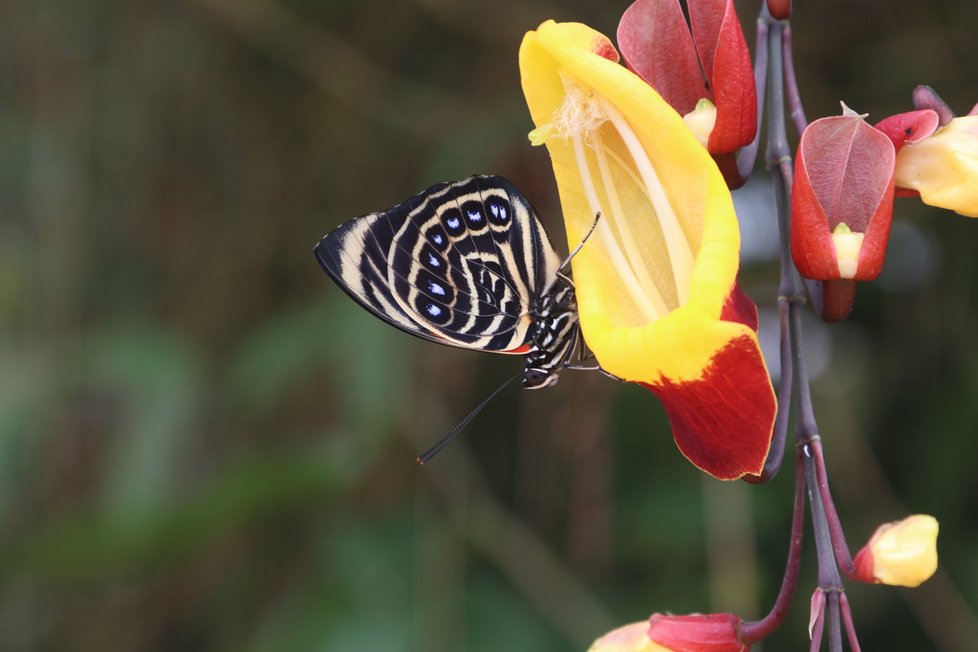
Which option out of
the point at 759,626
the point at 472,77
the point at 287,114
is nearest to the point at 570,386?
the point at 472,77

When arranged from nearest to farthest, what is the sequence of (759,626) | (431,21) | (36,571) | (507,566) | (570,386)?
(759,626) → (36,571) → (507,566) → (570,386) → (431,21)

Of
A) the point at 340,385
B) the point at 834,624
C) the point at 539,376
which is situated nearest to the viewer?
the point at 834,624

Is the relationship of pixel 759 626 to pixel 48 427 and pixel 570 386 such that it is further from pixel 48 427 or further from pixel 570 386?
pixel 48 427

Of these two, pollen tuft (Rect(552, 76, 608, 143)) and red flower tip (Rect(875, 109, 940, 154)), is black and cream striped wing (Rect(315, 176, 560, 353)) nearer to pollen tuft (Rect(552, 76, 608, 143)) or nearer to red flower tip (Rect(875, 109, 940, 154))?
pollen tuft (Rect(552, 76, 608, 143))

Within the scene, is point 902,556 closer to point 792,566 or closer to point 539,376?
point 792,566

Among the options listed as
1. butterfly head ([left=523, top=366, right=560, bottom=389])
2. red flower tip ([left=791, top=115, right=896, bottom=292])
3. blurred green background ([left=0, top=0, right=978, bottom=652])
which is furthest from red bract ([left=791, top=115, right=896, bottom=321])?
blurred green background ([left=0, top=0, right=978, bottom=652])

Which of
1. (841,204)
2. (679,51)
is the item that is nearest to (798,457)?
(841,204)

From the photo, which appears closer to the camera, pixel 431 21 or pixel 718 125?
pixel 718 125
